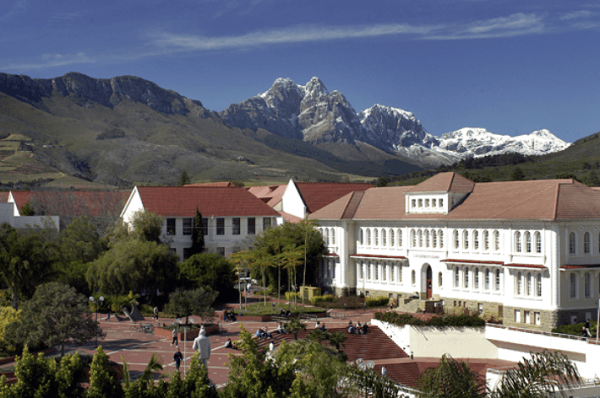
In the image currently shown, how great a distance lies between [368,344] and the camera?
55781mm

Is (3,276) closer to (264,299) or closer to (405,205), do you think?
(264,299)

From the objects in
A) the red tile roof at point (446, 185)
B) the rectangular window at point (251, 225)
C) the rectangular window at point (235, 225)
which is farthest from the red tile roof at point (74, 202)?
the red tile roof at point (446, 185)

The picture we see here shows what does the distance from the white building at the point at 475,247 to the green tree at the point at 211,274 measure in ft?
36.4

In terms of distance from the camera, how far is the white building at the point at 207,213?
83375 millimetres

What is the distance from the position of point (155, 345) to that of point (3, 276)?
1647 cm

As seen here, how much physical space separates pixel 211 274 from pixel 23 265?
57.9 feet

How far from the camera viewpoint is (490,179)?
13450 centimetres

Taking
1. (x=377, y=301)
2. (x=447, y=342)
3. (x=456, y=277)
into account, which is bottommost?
(x=447, y=342)

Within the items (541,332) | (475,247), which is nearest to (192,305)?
(475,247)

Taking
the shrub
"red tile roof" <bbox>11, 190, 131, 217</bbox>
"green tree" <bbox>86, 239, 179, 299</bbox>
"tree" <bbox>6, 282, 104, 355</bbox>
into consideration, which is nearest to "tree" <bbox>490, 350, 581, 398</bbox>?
"tree" <bbox>6, 282, 104, 355</bbox>

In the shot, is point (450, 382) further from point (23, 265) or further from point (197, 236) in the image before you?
point (197, 236)

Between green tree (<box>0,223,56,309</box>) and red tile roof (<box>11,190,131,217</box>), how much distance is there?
1624 inches

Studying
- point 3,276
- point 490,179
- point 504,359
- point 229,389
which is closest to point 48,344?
point 3,276

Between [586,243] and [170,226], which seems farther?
[170,226]
